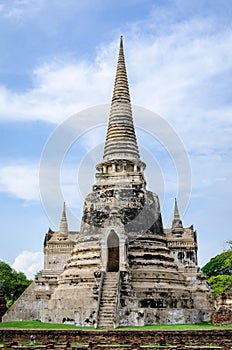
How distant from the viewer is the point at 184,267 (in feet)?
108

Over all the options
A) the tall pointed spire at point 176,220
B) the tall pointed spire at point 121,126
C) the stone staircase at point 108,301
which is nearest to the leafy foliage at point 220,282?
the tall pointed spire at point 176,220

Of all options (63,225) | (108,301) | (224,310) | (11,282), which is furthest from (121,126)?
(11,282)

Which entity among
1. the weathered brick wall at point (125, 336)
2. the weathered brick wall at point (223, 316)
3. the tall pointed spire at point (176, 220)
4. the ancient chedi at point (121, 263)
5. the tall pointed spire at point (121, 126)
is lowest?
the weathered brick wall at point (125, 336)

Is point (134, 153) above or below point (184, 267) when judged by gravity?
above

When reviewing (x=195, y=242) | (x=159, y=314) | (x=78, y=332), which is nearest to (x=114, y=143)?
(x=195, y=242)

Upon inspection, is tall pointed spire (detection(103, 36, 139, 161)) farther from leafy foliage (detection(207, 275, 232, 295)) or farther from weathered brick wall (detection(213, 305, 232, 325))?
leafy foliage (detection(207, 275, 232, 295))

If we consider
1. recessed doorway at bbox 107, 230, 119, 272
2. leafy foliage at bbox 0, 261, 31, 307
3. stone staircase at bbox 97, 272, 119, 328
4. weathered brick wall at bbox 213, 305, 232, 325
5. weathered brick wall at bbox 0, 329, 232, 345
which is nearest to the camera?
weathered brick wall at bbox 0, 329, 232, 345

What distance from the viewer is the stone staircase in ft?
70.5

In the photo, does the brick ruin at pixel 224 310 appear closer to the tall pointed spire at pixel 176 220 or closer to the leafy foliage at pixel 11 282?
the tall pointed spire at pixel 176 220

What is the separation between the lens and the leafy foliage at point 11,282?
49.7 m

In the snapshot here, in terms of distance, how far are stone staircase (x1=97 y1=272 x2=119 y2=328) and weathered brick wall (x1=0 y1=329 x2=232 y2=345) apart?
10.3 feet

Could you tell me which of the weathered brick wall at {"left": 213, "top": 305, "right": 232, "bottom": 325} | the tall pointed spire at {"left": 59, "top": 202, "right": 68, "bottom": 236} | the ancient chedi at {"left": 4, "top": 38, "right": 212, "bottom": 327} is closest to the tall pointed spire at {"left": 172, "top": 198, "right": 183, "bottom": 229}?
the ancient chedi at {"left": 4, "top": 38, "right": 212, "bottom": 327}

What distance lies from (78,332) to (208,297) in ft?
47.8

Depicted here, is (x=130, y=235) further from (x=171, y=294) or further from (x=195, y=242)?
(x=195, y=242)
